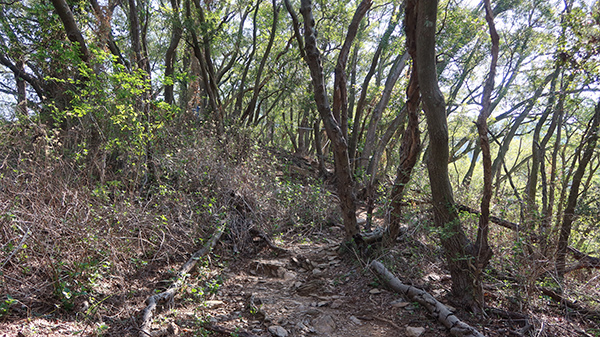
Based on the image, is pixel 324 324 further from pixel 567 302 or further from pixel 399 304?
pixel 567 302

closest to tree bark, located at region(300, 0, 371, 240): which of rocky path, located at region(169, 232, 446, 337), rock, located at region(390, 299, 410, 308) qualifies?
rocky path, located at region(169, 232, 446, 337)

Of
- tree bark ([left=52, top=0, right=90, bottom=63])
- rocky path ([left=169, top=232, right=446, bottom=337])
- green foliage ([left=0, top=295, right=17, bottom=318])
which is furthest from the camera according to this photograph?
tree bark ([left=52, top=0, right=90, bottom=63])

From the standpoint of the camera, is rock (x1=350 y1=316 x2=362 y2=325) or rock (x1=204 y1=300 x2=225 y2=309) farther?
rock (x1=204 y1=300 x2=225 y2=309)

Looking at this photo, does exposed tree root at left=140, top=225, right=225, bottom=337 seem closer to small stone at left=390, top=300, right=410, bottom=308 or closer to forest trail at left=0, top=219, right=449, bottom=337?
forest trail at left=0, top=219, right=449, bottom=337

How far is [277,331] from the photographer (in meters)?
→ 3.28

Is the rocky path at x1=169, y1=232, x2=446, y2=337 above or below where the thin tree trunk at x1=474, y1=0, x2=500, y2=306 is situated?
below

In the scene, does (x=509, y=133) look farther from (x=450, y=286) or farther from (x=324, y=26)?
(x=450, y=286)

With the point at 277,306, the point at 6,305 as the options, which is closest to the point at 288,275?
the point at 277,306

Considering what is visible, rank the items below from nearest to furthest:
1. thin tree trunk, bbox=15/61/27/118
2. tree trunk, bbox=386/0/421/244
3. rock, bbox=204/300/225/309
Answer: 1. rock, bbox=204/300/225/309
2. tree trunk, bbox=386/0/421/244
3. thin tree trunk, bbox=15/61/27/118

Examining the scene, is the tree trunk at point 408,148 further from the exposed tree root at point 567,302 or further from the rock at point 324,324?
the exposed tree root at point 567,302

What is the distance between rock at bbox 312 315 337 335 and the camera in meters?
3.41

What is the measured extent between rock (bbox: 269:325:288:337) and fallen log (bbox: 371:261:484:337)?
1497 millimetres

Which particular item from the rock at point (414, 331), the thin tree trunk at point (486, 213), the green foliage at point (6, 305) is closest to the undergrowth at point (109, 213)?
the green foliage at point (6, 305)

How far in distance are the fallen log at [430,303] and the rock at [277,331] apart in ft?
4.91
